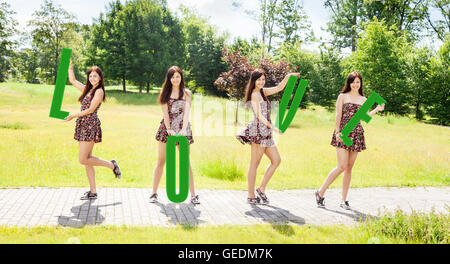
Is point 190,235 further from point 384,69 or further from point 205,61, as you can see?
point 205,61

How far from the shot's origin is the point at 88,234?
4301mm

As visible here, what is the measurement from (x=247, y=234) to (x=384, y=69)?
90.9ft

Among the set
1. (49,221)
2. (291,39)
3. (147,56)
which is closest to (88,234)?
(49,221)

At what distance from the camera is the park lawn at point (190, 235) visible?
4.12 meters

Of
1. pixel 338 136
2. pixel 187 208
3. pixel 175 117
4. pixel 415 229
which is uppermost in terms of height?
pixel 175 117

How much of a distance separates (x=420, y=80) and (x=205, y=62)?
27.2m

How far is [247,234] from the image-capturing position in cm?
446

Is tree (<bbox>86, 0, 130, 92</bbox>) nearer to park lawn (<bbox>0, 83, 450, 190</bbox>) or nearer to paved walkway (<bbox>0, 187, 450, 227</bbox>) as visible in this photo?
park lawn (<bbox>0, 83, 450, 190</bbox>)

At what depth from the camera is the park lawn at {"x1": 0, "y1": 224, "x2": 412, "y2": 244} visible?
412 centimetres

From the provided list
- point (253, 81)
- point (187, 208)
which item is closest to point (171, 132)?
point (187, 208)

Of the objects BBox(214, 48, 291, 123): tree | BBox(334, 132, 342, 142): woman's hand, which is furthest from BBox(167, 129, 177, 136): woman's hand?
BBox(214, 48, 291, 123): tree

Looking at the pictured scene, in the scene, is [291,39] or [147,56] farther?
[291,39]

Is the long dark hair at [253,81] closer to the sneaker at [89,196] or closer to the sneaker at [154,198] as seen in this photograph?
the sneaker at [154,198]
